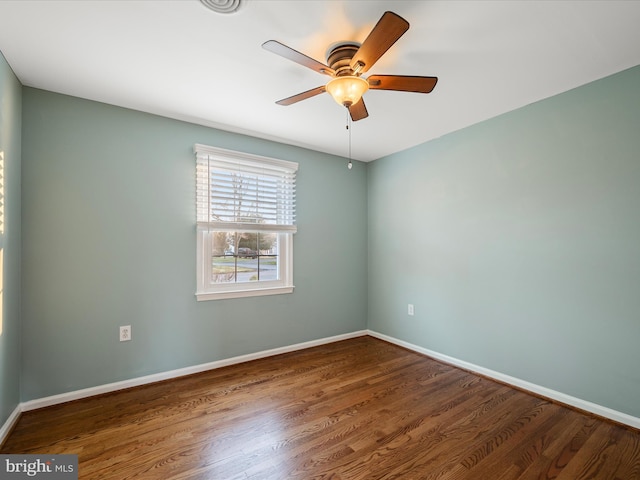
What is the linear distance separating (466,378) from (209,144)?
10.6 ft

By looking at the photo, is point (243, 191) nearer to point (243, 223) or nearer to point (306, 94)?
point (243, 223)

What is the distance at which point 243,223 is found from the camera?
302cm

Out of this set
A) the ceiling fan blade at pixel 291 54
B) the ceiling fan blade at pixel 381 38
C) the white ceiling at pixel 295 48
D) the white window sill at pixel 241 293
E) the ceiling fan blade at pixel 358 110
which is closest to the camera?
the ceiling fan blade at pixel 381 38

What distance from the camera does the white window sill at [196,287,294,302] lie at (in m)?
2.80

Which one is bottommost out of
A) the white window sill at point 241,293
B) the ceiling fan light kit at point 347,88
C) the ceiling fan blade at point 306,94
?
the white window sill at point 241,293

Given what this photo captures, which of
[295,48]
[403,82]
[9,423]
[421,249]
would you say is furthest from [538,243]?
[9,423]

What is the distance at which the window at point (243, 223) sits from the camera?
112 inches

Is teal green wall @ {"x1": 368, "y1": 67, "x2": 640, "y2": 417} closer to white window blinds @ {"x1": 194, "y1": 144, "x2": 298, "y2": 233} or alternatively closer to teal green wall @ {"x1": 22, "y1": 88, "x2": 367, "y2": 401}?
white window blinds @ {"x1": 194, "y1": 144, "x2": 298, "y2": 233}

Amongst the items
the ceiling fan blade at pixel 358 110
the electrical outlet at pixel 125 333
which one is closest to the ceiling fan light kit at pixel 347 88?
the ceiling fan blade at pixel 358 110

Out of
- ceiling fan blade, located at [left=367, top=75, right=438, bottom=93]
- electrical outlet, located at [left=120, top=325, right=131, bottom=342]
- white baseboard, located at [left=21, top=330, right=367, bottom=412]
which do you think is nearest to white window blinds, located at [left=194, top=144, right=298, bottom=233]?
electrical outlet, located at [left=120, top=325, right=131, bottom=342]

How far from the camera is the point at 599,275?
211cm

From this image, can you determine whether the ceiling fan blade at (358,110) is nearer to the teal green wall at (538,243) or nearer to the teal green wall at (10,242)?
the teal green wall at (538,243)

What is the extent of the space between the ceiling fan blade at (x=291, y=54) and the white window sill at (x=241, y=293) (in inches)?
84.4

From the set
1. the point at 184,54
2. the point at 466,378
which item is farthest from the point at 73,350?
the point at 466,378
